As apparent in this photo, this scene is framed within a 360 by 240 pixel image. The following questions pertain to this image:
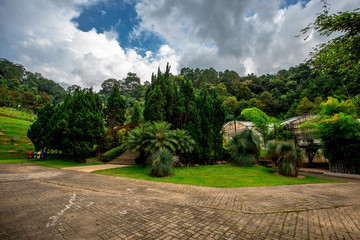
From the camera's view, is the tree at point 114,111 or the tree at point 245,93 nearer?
the tree at point 114,111

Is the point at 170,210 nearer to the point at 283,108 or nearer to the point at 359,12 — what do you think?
the point at 359,12

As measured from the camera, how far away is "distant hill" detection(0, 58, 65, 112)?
48.1m

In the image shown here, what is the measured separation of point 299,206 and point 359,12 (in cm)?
545

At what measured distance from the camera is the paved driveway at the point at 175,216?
3.20 meters

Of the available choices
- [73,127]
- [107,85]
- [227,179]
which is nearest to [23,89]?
[107,85]

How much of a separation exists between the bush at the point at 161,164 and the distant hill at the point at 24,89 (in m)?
43.5

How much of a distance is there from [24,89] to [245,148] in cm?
9185

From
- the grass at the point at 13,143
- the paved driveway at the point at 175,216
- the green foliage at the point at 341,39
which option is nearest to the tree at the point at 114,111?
Result: the grass at the point at 13,143

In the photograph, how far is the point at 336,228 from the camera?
346 centimetres

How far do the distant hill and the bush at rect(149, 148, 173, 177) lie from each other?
43.5 metres

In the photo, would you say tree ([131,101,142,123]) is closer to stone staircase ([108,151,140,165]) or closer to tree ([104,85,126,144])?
tree ([104,85,126,144])

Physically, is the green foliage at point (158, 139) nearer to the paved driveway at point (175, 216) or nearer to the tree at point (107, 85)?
the paved driveway at point (175, 216)

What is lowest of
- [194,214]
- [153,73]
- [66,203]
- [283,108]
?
[66,203]

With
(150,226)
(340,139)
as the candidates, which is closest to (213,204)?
(150,226)
